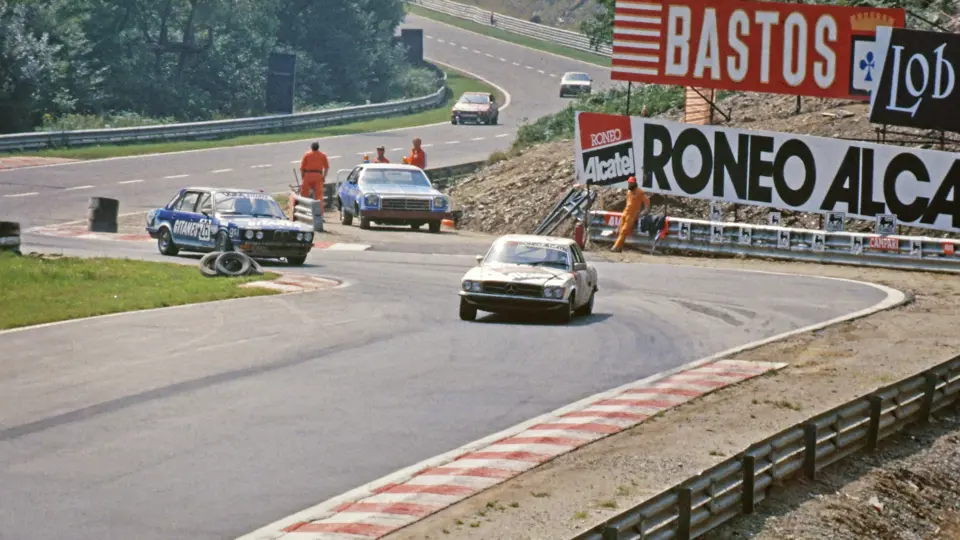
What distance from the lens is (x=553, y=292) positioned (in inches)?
828

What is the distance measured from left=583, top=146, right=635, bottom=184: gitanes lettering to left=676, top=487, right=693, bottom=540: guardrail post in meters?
24.4

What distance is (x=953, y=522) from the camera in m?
15.5

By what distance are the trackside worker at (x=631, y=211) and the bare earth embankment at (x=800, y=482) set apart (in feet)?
29.1

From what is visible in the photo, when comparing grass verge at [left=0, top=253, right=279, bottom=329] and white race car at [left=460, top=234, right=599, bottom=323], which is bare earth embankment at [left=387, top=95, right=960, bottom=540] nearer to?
white race car at [left=460, top=234, right=599, bottom=323]

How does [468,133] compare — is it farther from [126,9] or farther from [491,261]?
[491,261]

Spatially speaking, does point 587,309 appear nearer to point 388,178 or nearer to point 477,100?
point 388,178

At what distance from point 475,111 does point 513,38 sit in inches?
1405

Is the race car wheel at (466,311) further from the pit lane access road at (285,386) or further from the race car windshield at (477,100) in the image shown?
the race car windshield at (477,100)

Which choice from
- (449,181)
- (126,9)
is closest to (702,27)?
(449,181)

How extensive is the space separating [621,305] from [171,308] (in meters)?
6.70

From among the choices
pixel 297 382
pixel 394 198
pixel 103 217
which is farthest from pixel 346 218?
pixel 297 382

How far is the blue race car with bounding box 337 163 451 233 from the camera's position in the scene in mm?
36469

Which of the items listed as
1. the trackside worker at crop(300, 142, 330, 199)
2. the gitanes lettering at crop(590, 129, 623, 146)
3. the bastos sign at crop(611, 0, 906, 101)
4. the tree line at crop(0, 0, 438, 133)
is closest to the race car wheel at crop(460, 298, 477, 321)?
the bastos sign at crop(611, 0, 906, 101)

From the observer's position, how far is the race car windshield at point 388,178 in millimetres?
37031
